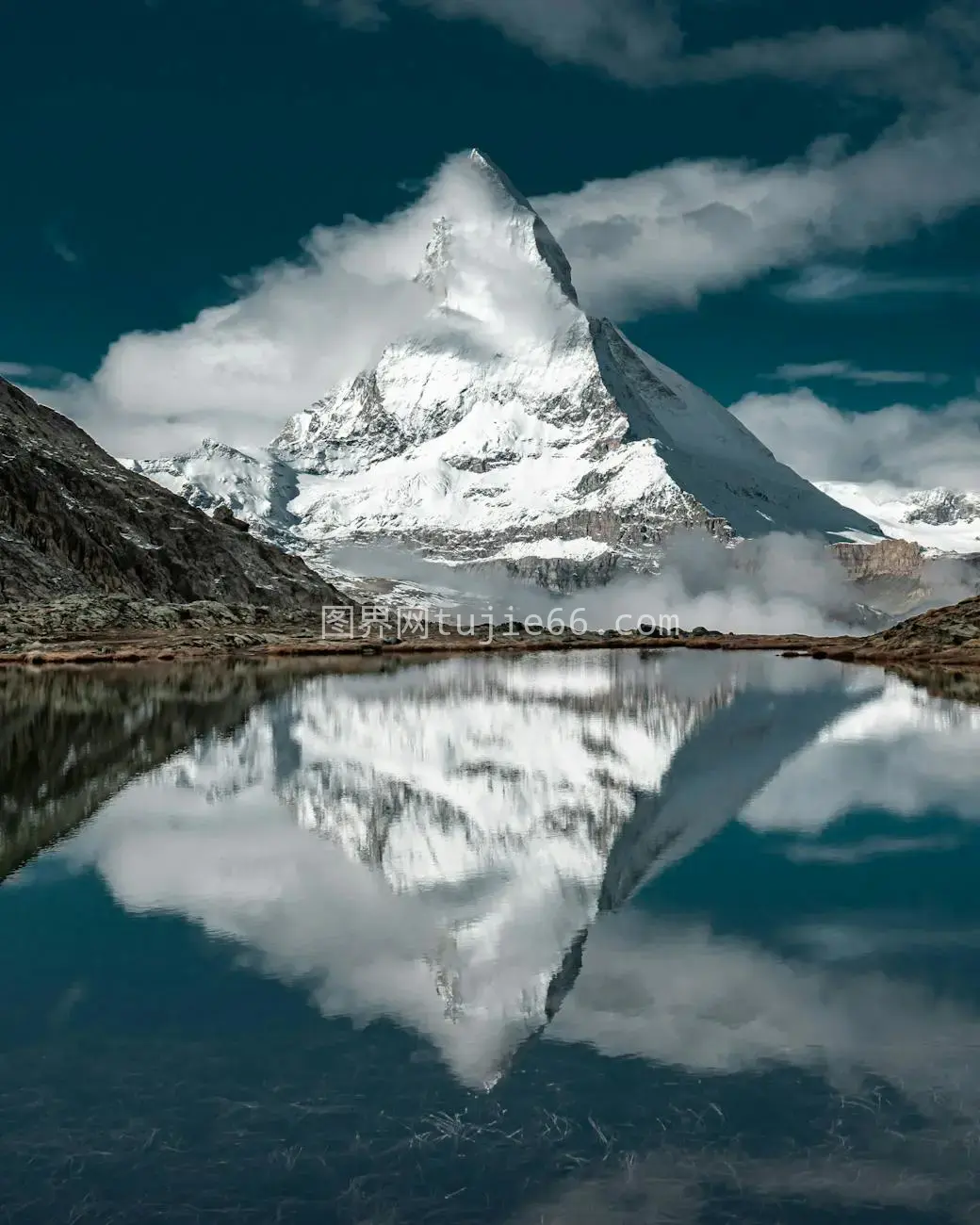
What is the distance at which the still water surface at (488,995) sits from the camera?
13.7m

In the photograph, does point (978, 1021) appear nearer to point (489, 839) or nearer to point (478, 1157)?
point (478, 1157)

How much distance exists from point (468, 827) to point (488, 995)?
13873 millimetres

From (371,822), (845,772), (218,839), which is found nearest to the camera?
(218,839)

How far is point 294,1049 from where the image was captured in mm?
17250

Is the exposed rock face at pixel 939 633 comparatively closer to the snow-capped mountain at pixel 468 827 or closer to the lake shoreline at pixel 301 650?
the lake shoreline at pixel 301 650

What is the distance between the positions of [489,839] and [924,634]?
12110 cm

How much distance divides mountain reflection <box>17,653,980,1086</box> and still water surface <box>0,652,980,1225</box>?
135 millimetres

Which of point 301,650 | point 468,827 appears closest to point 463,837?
point 468,827

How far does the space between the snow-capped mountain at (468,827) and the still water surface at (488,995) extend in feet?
0.41

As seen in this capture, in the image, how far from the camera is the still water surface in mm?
13695

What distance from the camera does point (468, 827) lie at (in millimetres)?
33531

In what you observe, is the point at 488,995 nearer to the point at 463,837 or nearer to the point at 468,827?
the point at 463,837

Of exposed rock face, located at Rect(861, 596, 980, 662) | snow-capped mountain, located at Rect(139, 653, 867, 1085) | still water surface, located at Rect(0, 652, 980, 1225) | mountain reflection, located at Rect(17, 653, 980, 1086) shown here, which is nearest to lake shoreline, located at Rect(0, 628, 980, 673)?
exposed rock face, located at Rect(861, 596, 980, 662)

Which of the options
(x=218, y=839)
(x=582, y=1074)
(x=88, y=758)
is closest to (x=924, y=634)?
(x=88, y=758)
